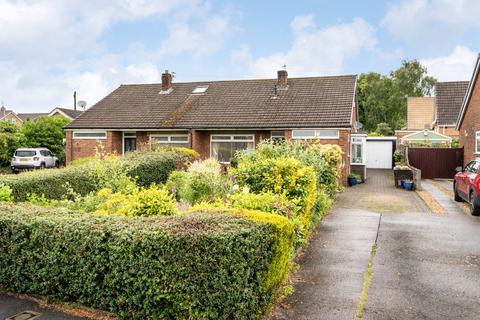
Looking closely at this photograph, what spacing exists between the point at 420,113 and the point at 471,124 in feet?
76.5

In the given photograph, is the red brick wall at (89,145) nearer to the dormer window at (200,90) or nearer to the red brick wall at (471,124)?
the dormer window at (200,90)

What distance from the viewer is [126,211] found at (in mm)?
7035

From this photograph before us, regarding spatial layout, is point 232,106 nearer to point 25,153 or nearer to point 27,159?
point 27,159

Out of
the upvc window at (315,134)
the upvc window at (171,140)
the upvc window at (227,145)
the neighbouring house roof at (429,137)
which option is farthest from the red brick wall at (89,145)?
the neighbouring house roof at (429,137)

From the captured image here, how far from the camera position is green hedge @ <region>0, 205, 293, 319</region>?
4.53 metres

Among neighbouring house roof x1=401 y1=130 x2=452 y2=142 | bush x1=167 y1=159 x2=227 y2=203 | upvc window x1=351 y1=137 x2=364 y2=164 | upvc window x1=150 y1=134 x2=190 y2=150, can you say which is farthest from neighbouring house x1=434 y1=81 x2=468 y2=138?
bush x1=167 y1=159 x2=227 y2=203

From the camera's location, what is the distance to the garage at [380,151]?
31812 mm

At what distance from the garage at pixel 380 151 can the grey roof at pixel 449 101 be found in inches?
177

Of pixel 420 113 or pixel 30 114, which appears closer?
pixel 420 113

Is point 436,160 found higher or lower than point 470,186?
higher

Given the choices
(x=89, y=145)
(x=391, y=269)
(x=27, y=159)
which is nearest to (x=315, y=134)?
(x=89, y=145)

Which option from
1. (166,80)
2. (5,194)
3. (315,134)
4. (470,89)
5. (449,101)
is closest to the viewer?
(5,194)

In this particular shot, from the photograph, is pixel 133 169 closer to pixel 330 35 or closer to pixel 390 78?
pixel 330 35

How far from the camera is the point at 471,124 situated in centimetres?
2311
